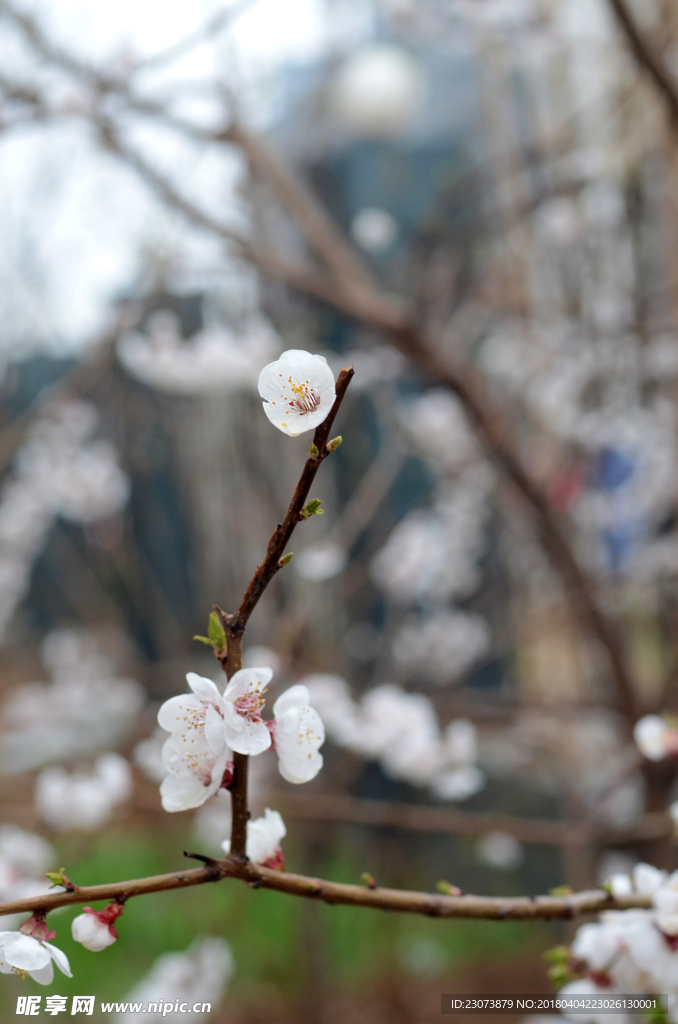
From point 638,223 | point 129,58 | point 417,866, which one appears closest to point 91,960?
point 417,866

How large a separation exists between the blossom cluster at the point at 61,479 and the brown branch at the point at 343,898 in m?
2.51

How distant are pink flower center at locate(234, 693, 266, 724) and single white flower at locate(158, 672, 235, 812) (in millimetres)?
17

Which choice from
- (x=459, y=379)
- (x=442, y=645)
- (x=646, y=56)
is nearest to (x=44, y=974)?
(x=459, y=379)

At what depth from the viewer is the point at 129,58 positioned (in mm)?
1958

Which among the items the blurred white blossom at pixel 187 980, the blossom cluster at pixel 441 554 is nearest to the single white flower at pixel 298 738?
the blurred white blossom at pixel 187 980

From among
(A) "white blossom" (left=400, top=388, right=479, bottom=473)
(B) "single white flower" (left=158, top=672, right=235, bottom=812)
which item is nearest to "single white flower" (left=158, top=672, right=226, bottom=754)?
(B) "single white flower" (left=158, top=672, right=235, bottom=812)

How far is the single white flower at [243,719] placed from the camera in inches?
17.2

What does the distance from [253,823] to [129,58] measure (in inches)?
81.4

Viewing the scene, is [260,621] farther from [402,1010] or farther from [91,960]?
[402,1010]

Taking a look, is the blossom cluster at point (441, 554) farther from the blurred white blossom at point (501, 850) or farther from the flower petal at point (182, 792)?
the flower petal at point (182, 792)

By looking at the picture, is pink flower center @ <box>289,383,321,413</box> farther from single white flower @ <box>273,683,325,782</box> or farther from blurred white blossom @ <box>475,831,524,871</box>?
blurred white blossom @ <box>475,831,524,871</box>

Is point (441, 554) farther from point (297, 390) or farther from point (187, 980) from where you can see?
point (297, 390)

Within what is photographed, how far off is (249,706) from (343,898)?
161mm

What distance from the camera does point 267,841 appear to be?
56 centimetres
